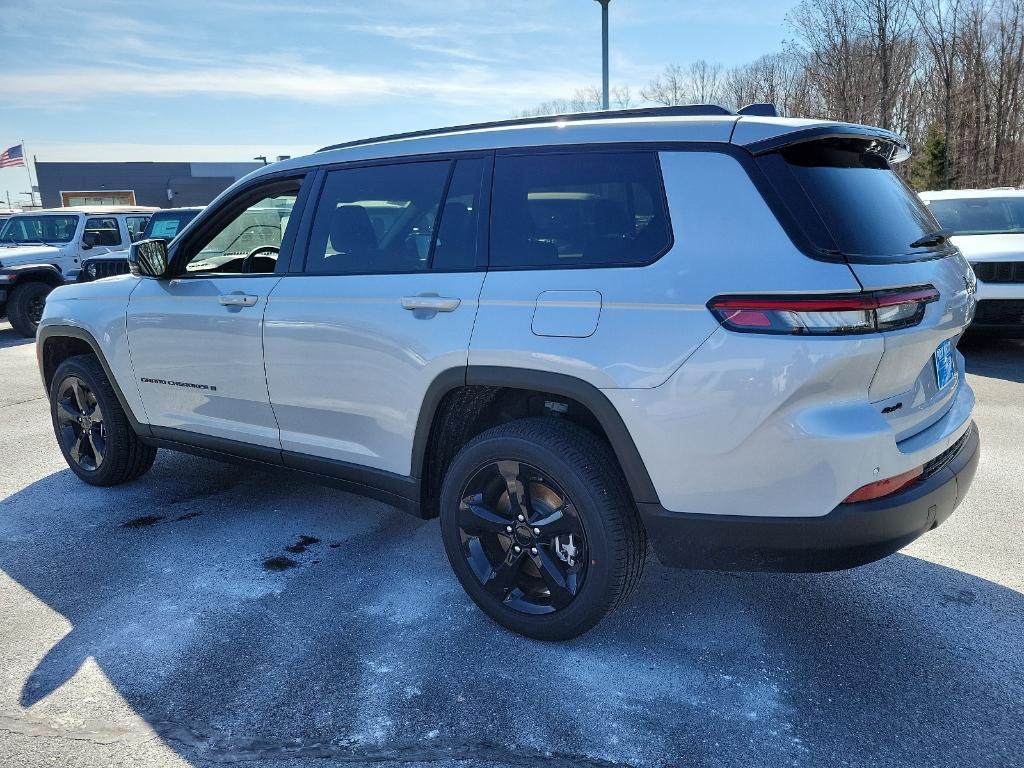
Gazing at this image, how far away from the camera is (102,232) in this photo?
12.8 metres

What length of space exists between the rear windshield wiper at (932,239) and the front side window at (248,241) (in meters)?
2.73

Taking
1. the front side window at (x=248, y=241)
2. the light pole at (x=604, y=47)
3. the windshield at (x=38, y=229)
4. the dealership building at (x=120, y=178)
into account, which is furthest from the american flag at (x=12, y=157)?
the front side window at (x=248, y=241)

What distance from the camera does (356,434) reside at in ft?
11.0

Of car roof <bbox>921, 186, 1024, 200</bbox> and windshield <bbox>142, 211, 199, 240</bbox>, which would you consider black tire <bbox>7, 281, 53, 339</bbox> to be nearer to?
windshield <bbox>142, 211, 199, 240</bbox>

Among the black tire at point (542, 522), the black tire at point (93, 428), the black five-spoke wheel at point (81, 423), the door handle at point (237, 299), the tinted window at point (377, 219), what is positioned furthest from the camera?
Answer: the black five-spoke wheel at point (81, 423)

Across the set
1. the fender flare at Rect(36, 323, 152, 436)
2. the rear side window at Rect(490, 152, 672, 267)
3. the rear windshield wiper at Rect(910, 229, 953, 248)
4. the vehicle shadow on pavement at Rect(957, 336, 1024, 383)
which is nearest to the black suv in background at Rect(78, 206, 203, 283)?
the fender flare at Rect(36, 323, 152, 436)

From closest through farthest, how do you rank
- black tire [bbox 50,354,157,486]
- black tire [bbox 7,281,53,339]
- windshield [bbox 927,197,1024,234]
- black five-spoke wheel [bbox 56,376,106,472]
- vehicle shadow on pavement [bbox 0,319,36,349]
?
black tire [bbox 50,354,157,486] → black five-spoke wheel [bbox 56,376,106,472] → windshield [bbox 927,197,1024,234] → vehicle shadow on pavement [bbox 0,319,36,349] → black tire [bbox 7,281,53,339]

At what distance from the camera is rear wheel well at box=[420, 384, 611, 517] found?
2.97 metres

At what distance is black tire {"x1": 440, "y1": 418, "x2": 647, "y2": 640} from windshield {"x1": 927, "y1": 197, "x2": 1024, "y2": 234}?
7.38m

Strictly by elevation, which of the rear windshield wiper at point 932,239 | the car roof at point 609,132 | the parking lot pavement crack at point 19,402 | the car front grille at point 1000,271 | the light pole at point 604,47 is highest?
the light pole at point 604,47

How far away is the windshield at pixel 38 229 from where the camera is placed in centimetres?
1264

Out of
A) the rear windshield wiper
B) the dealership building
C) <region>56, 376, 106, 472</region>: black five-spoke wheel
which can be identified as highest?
the dealership building

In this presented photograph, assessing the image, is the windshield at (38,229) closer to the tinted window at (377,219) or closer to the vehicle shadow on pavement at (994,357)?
the tinted window at (377,219)

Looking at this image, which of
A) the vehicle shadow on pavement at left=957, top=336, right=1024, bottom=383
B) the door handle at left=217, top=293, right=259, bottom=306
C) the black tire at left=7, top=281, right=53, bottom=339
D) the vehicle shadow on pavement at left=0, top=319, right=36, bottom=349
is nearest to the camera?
the door handle at left=217, top=293, right=259, bottom=306
